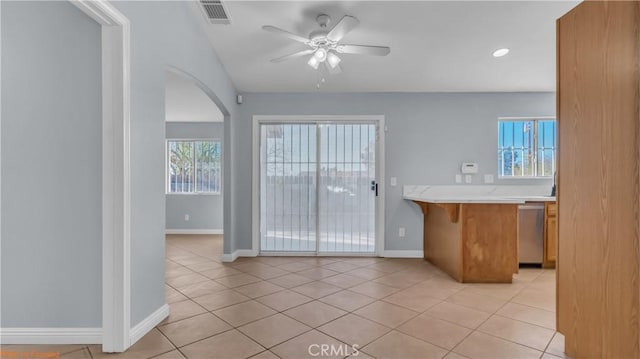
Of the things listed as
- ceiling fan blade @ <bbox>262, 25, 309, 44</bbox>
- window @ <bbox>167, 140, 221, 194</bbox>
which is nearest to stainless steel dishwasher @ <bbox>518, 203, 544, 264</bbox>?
ceiling fan blade @ <bbox>262, 25, 309, 44</bbox>

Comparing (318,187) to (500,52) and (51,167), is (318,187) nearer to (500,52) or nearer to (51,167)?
(500,52)

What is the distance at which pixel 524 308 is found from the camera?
259cm

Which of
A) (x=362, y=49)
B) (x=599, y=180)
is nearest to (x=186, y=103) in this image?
(x=362, y=49)

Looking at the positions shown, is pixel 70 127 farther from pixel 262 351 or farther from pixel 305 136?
pixel 305 136

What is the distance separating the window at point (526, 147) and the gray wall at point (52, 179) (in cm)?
483

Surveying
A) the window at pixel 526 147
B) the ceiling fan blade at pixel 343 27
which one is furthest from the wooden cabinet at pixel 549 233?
the ceiling fan blade at pixel 343 27

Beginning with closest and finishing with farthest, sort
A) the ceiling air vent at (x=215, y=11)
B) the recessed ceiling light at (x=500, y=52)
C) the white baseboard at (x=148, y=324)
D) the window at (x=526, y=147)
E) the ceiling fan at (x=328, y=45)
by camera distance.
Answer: the white baseboard at (x=148, y=324)
the ceiling fan at (x=328, y=45)
the ceiling air vent at (x=215, y=11)
the recessed ceiling light at (x=500, y=52)
the window at (x=526, y=147)

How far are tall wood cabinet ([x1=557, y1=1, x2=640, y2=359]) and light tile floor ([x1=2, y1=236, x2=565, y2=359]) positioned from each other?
44cm

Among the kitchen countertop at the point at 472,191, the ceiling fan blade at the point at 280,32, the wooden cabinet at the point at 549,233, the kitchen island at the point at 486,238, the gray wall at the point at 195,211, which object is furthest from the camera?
the gray wall at the point at 195,211

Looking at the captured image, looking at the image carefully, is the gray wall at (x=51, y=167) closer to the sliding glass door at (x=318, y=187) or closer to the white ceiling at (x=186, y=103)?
the white ceiling at (x=186, y=103)

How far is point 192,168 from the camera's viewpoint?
671 centimetres

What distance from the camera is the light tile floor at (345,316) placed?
75.1 inches

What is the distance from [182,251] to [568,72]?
16.7 ft

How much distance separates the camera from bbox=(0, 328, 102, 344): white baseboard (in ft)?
6.46
